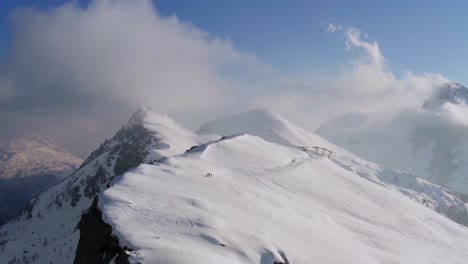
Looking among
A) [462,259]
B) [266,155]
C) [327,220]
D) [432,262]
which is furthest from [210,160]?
[462,259]

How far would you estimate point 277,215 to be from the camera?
1773 inches

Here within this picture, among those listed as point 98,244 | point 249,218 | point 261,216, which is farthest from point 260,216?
point 98,244

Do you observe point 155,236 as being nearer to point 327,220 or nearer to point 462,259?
point 327,220

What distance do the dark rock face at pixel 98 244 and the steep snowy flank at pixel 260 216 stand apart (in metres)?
0.79

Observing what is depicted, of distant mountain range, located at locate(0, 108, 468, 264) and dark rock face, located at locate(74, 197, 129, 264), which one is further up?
distant mountain range, located at locate(0, 108, 468, 264)

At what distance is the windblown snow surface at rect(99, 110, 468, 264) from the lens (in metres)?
32.1

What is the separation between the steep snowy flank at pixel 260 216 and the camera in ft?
105

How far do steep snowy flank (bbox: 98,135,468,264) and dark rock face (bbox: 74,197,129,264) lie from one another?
791 millimetres

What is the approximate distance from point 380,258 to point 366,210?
1975 cm

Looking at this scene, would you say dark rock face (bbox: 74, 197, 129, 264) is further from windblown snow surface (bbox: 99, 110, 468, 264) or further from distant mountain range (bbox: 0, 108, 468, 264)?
windblown snow surface (bbox: 99, 110, 468, 264)

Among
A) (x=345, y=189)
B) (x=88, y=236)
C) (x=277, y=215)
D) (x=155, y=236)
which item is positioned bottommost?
(x=88, y=236)

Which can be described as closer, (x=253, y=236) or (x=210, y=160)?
(x=253, y=236)

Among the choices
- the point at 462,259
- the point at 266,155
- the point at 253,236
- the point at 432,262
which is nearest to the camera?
the point at 253,236

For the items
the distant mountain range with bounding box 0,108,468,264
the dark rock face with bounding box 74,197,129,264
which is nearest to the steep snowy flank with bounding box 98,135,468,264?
the distant mountain range with bounding box 0,108,468,264
